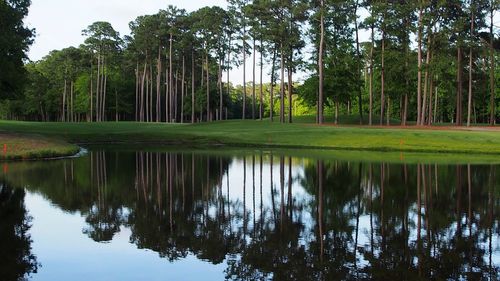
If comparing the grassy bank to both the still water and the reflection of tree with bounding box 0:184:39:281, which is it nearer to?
the still water

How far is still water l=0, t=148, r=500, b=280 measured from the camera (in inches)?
347

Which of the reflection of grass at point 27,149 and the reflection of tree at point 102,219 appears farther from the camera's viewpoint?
the reflection of grass at point 27,149

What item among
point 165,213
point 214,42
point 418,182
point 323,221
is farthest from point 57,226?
point 214,42

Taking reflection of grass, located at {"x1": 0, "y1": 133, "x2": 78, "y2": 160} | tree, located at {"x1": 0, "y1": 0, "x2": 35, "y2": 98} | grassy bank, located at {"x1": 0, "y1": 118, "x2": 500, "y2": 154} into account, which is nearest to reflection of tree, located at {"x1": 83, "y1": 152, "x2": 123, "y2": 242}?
reflection of grass, located at {"x1": 0, "y1": 133, "x2": 78, "y2": 160}

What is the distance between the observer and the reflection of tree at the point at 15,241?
8.57 m

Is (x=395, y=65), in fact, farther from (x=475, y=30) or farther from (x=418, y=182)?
(x=418, y=182)

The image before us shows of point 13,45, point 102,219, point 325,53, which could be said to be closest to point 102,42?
point 325,53

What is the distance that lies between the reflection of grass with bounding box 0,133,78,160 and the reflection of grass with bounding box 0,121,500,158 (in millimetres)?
14257

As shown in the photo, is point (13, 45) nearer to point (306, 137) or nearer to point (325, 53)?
point (306, 137)

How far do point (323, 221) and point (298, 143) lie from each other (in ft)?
103

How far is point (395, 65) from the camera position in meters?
60.7

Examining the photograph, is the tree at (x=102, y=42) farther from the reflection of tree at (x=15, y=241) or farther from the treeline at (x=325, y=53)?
the reflection of tree at (x=15, y=241)

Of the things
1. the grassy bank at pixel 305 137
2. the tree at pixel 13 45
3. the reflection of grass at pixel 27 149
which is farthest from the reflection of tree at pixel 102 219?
the grassy bank at pixel 305 137

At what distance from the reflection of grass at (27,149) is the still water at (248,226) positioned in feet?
24.3
